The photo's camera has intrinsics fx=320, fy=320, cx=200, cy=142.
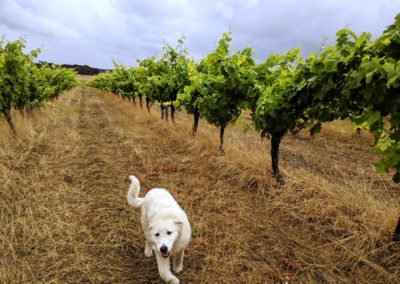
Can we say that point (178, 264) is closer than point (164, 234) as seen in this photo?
No

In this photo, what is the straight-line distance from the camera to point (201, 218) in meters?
5.66

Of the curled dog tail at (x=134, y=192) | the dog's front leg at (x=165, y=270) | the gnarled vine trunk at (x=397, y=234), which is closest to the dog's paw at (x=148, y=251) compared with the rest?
the curled dog tail at (x=134, y=192)

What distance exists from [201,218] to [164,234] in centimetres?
214

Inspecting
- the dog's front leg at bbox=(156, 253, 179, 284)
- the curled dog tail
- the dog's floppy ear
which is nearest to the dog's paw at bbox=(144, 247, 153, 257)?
the curled dog tail

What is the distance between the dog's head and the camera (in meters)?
3.52

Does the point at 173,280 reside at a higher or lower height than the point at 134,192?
lower

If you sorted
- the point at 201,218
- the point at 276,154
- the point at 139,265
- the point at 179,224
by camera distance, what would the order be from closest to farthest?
1. the point at 179,224
2. the point at 139,265
3. the point at 201,218
4. the point at 276,154

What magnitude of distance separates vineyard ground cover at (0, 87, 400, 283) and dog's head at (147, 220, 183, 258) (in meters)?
0.87

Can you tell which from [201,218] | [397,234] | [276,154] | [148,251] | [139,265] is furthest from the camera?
[276,154]

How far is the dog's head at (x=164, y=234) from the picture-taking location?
3.52 m

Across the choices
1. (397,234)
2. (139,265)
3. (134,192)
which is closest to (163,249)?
(139,265)

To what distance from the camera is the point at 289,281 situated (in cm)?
421

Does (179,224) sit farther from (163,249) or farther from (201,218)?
(201,218)

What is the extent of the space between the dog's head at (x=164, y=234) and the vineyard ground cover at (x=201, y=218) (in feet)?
2.84
